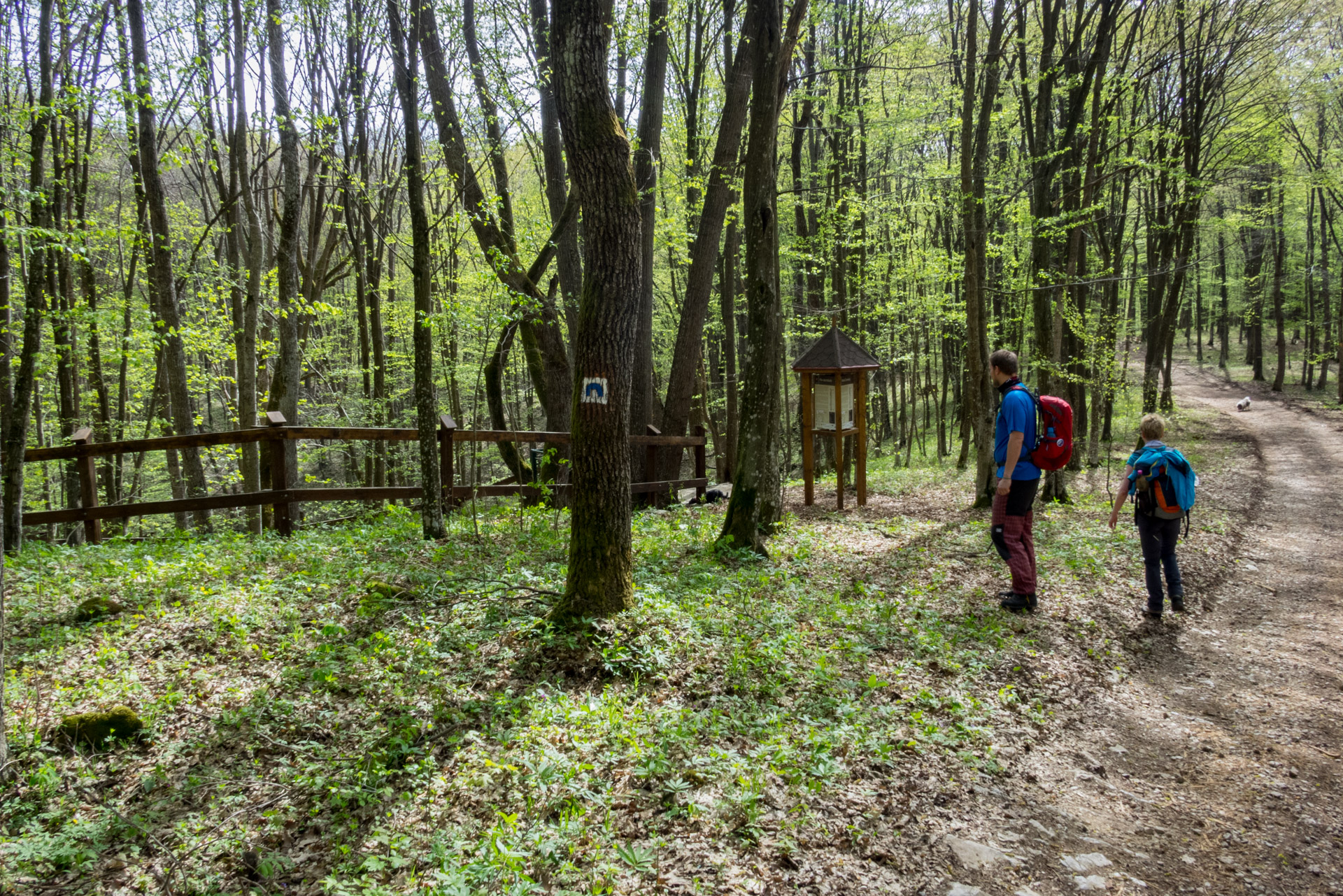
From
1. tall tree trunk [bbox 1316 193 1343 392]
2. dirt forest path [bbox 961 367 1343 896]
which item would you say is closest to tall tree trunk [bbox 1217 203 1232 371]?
tall tree trunk [bbox 1316 193 1343 392]

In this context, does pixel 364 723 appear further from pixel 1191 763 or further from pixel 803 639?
pixel 1191 763

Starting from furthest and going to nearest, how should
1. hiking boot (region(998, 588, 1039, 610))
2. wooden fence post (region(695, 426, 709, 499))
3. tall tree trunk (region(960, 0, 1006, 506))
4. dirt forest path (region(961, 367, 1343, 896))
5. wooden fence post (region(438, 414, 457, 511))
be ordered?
wooden fence post (region(695, 426, 709, 499)), tall tree trunk (region(960, 0, 1006, 506)), wooden fence post (region(438, 414, 457, 511)), hiking boot (region(998, 588, 1039, 610)), dirt forest path (region(961, 367, 1343, 896))

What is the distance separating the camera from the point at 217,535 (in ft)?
25.6

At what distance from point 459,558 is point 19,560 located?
14.5 feet

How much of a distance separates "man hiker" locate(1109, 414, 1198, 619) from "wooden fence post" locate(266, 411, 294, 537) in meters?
8.59

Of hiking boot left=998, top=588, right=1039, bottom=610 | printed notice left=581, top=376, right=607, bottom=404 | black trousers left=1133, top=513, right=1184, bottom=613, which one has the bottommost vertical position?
hiking boot left=998, top=588, right=1039, bottom=610

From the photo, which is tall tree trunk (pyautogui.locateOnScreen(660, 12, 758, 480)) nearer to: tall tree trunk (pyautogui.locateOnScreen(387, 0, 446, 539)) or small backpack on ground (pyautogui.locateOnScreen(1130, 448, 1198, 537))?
tall tree trunk (pyautogui.locateOnScreen(387, 0, 446, 539))

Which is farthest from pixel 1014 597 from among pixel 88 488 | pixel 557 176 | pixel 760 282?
pixel 88 488

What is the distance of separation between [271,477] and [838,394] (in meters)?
8.10

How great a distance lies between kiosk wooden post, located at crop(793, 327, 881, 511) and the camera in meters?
10.4

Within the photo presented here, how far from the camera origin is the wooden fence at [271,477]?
23.9 ft

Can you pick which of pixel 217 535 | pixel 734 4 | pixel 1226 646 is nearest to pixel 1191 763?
pixel 1226 646

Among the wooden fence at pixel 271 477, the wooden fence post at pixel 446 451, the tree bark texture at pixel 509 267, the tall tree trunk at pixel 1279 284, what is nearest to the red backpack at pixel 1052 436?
the wooden fence at pixel 271 477

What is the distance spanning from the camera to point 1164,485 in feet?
18.0
